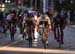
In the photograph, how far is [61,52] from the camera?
18.4 m

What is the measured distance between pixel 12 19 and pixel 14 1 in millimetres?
41268

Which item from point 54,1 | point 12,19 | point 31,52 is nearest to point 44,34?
point 31,52

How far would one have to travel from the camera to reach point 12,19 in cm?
2348

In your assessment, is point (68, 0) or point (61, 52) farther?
point (68, 0)

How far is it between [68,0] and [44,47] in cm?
4273

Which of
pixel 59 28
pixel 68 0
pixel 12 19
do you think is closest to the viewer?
pixel 59 28

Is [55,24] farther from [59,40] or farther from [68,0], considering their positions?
[68,0]

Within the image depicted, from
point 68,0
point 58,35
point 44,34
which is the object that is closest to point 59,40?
point 58,35

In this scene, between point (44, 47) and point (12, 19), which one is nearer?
point (44, 47)

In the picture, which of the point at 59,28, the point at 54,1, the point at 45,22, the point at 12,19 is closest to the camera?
the point at 45,22

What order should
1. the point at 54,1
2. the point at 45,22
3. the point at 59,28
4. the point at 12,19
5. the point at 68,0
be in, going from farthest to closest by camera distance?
1. the point at 54,1
2. the point at 68,0
3. the point at 12,19
4. the point at 59,28
5. the point at 45,22

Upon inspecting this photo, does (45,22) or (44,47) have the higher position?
(45,22)

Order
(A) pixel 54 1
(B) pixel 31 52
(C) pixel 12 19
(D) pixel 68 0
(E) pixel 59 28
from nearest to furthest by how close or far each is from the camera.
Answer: (B) pixel 31 52 < (E) pixel 59 28 < (C) pixel 12 19 < (D) pixel 68 0 < (A) pixel 54 1

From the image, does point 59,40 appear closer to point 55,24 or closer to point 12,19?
point 55,24
